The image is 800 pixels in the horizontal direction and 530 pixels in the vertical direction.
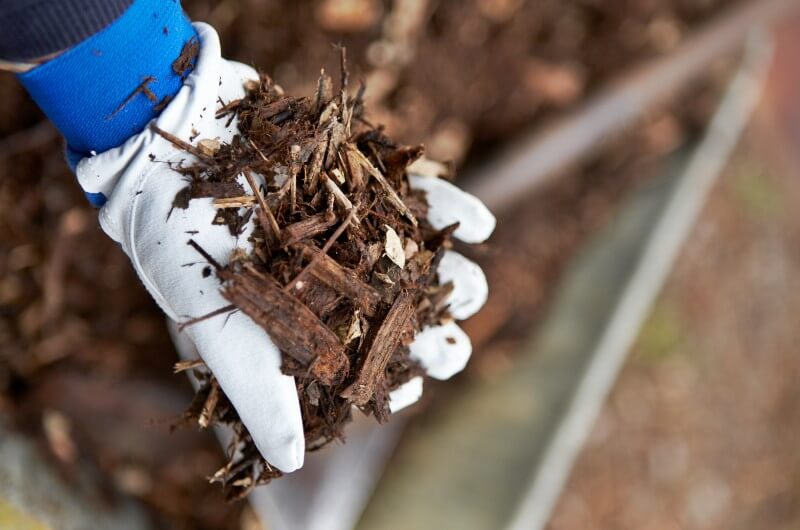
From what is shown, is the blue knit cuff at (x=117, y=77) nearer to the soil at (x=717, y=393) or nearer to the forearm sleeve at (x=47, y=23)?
the forearm sleeve at (x=47, y=23)

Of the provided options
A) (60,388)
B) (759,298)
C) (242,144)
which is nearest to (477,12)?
(242,144)

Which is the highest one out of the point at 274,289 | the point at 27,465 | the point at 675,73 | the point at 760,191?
the point at 274,289

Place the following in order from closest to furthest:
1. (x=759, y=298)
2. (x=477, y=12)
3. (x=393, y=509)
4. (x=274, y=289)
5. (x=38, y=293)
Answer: (x=274, y=289) → (x=38, y=293) → (x=477, y=12) → (x=393, y=509) → (x=759, y=298)

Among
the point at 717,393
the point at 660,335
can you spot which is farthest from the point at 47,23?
the point at 717,393

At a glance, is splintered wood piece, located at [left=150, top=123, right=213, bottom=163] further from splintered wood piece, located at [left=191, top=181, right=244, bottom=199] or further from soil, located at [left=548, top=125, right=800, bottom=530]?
soil, located at [left=548, top=125, right=800, bottom=530]

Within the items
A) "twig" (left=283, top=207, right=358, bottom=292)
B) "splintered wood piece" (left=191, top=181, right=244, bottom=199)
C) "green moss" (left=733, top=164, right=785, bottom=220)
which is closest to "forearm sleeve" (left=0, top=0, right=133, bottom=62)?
"splintered wood piece" (left=191, top=181, right=244, bottom=199)

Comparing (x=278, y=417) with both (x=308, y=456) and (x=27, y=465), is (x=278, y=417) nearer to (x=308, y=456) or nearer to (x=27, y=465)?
(x=27, y=465)

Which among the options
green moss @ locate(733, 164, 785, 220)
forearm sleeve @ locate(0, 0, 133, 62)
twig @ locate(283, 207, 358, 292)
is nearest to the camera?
forearm sleeve @ locate(0, 0, 133, 62)
